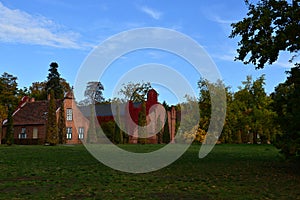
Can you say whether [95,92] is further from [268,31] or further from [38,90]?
[268,31]

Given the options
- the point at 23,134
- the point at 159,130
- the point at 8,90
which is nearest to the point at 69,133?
the point at 23,134

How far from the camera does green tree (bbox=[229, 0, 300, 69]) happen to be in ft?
38.1

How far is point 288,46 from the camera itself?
12.0 m

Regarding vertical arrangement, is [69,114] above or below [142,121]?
above

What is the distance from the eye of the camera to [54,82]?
298 ft

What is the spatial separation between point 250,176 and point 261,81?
51.0 meters

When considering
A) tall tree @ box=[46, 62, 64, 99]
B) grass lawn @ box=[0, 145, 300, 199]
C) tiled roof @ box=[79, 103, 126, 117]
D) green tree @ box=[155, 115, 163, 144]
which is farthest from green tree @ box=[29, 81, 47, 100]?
grass lawn @ box=[0, 145, 300, 199]

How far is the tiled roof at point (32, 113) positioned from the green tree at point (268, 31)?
44348 mm

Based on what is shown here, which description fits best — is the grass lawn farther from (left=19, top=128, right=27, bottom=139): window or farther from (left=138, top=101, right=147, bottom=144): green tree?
(left=19, top=128, right=27, bottom=139): window

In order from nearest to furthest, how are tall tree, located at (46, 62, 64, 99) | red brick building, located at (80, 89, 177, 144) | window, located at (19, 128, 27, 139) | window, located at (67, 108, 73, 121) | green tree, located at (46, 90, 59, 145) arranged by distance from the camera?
green tree, located at (46, 90, 59, 145)
window, located at (19, 128, 27, 139)
red brick building, located at (80, 89, 177, 144)
window, located at (67, 108, 73, 121)
tall tree, located at (46, 62, 64, 99)

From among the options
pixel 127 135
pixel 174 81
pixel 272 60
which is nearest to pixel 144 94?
pixel 127 135

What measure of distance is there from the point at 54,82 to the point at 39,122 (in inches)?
1572

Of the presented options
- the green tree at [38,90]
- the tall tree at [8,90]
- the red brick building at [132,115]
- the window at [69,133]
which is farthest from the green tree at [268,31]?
the green tree at [38,90]

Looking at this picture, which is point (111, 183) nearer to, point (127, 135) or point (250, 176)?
point (250, 176)
